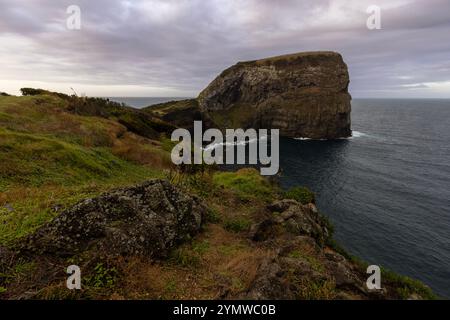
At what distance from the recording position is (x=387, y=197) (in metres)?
52.8

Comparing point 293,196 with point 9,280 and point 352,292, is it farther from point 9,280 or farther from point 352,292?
point 9,280

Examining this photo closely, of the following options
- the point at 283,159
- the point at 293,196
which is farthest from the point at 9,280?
the point at 283,159

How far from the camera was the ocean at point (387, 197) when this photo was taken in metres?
34.2

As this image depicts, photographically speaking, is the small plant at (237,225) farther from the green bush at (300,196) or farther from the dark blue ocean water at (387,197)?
the dark blue ocean water at (387,197)

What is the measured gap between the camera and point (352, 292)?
977 centimetres

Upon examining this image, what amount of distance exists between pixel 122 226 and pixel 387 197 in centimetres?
5481

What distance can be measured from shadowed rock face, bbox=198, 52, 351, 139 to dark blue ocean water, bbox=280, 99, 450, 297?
79.0 feet

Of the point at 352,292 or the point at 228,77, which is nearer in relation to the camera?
the point at 352,292

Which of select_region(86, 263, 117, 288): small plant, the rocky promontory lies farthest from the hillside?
the rocky promontory

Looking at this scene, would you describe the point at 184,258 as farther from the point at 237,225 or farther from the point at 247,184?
the point at 247,184

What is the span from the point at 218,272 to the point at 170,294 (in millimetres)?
2088

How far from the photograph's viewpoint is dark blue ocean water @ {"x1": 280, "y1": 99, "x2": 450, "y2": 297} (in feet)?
113

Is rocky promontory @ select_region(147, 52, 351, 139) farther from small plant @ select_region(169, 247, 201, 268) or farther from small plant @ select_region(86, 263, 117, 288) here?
small plant @ select_region(86, 263, 117, 288)

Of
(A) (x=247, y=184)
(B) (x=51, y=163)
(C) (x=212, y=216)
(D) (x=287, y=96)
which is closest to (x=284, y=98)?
(D) (x=287, y=96)
